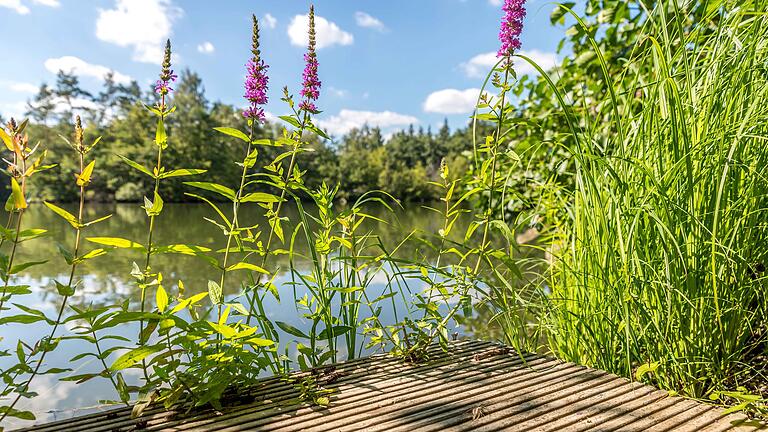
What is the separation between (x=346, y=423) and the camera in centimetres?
87

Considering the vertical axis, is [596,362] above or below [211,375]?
below

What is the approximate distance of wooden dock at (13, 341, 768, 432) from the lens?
2.81 feet

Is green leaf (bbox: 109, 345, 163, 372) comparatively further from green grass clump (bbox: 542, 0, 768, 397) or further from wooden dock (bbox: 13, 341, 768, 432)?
green grass clump (bbox: 542, 0, 768, 397)

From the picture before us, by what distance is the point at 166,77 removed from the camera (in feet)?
3.41

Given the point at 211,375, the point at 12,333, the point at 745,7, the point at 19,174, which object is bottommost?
the point at 12,333

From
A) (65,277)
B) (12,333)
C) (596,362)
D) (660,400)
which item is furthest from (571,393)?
(65,277)

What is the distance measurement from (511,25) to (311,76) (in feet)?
1.93

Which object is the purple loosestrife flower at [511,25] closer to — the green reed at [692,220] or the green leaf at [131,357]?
the green reed at [692,220]

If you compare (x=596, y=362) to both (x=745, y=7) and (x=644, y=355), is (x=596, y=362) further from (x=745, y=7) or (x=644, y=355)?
(x=745, y=7)

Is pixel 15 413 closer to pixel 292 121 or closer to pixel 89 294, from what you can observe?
pixel 292 121

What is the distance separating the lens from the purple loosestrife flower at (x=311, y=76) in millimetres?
1231

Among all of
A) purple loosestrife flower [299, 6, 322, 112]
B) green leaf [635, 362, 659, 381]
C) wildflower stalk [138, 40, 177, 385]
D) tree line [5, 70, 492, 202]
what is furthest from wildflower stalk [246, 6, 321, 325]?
tree line [5, 70, 492, 202]

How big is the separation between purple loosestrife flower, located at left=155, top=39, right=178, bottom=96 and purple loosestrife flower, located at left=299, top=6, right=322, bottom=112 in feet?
1.09

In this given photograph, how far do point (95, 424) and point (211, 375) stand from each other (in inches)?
9.2
